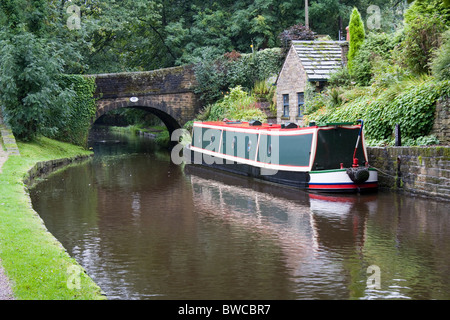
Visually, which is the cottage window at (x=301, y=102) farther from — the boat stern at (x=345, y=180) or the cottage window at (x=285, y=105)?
the boat stern at (x=345, y=180)

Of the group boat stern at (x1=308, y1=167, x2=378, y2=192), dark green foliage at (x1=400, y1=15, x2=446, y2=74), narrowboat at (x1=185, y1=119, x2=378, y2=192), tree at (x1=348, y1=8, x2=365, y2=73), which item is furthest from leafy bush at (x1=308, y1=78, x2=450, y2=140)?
tree at (x1=348, y1=8, x2=365, y2=73)

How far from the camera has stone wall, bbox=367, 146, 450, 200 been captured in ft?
38.7

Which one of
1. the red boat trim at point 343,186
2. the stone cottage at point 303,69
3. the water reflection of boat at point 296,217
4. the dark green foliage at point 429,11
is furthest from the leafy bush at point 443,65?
the stone cottage at point 303,69

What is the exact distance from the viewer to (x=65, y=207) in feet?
40.9

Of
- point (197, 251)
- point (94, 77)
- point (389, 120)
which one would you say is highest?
point (94, 77)

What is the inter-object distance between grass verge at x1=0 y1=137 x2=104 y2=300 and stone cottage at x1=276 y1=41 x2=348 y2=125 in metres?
12.7

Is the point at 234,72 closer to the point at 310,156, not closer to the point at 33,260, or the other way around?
the point at 310,156

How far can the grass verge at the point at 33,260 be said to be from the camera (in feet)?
18.9

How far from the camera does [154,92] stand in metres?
28.6

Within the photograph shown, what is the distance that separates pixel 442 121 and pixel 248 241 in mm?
6239

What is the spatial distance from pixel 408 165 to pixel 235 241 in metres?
5.37

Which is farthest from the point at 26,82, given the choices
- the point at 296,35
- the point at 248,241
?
the point at 248,241
